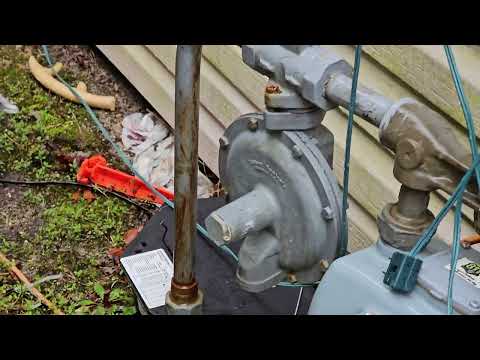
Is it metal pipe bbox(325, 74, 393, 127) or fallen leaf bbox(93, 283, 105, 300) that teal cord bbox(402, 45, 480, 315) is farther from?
fallen leaf bbox(93, 283, 105, 300)

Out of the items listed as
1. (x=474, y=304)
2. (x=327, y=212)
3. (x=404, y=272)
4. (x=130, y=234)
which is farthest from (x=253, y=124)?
(x=130, y=234)

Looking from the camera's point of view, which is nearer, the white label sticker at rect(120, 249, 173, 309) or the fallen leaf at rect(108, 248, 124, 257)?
the white label sticker at rect(120, 249, 173, 309)

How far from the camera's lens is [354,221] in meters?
2.52

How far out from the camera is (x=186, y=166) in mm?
1299

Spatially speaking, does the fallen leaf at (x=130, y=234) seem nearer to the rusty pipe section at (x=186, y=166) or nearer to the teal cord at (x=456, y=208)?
the rusty pipe section at (x=186, y=166)

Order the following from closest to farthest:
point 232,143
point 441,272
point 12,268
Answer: point 441,272, point 232,143, point 12,268

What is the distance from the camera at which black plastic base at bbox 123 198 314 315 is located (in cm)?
201

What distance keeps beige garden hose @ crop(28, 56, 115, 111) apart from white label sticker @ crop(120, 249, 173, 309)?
1588 millimetres

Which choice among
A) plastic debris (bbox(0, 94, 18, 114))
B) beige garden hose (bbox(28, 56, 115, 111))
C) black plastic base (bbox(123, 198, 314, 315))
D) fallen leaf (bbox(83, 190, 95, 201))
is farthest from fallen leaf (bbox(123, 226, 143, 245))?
plastic debris (bbox(0, 94, 18, 114))

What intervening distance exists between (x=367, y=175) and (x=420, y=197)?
1104 mm

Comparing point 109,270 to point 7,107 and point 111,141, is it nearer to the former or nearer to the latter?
point 111,141

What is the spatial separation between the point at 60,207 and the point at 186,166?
6.18 ft

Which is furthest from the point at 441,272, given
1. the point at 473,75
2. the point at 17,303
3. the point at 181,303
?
the point at 17,303
